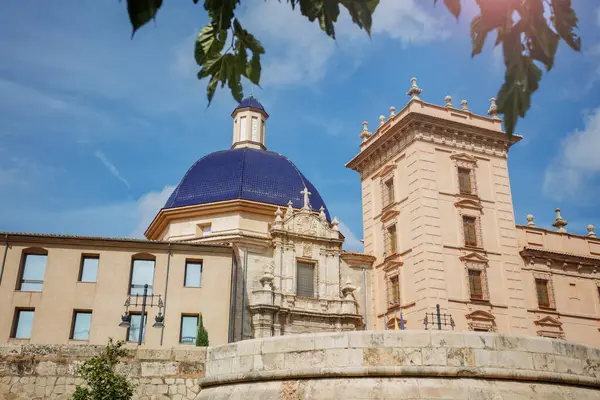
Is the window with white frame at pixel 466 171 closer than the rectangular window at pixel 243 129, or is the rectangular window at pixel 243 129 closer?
the window with white frame at pixel 466 171

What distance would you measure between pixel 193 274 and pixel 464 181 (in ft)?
49.2

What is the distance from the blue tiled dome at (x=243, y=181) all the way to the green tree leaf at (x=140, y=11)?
110 ft

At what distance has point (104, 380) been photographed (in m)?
14.8

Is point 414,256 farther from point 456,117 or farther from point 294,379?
point 294,379

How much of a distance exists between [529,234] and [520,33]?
3289 cm

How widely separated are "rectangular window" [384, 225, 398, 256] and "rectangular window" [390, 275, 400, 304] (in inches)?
57.0

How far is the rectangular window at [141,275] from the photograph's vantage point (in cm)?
2938

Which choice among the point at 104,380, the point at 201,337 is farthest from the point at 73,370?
the point at 201,337

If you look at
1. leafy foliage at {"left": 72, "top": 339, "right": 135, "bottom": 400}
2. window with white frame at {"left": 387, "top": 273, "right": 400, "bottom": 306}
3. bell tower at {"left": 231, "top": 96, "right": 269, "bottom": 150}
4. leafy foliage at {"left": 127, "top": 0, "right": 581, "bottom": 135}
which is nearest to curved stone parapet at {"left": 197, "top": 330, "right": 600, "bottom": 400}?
leafy foliage at {"left": 72, "top": 339, "right": 135, "bottom": 400}

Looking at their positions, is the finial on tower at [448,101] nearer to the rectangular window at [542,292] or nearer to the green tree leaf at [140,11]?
the rectangular window at [542,292]

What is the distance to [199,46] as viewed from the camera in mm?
4539

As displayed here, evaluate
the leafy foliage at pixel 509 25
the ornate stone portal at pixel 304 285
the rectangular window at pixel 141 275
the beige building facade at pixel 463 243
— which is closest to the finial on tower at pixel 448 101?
the beige building facade at pixel 463 243

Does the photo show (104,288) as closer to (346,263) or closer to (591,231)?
(346,263)

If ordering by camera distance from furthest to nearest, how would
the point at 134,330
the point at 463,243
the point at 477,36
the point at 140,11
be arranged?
the point at 463,243 < the point at 134,330 < the point at 477,36 < the point at 140,11
